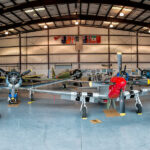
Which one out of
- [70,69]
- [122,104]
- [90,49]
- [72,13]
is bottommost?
[122,104]

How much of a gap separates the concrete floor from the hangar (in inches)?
1.0

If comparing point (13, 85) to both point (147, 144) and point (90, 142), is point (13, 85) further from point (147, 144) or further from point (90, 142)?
point (147, 144)

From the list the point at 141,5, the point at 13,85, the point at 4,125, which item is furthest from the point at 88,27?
the point at 4,125

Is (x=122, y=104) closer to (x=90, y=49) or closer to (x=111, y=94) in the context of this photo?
(x=111, y=94)

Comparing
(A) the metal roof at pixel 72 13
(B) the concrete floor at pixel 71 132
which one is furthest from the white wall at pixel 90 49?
(B) the concrete floor at pixel 71 132

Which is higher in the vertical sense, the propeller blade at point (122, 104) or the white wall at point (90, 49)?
the white wall at point (90, 49)

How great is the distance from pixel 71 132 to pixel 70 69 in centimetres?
1771

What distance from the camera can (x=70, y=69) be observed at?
888 inches

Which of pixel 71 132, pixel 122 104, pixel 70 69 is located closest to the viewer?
pixel 71 132

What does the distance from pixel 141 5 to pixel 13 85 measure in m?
13.0

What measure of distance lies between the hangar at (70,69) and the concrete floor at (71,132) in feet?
0.09

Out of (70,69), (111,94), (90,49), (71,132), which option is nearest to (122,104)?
(111,94)

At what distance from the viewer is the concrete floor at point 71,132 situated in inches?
162

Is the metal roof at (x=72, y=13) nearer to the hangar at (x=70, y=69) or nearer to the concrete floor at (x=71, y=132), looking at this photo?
the hangar at (x=70, y=69)
